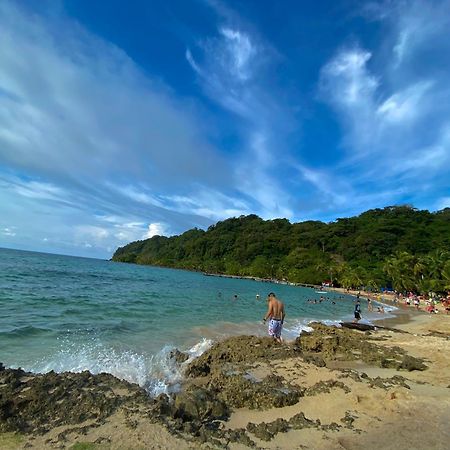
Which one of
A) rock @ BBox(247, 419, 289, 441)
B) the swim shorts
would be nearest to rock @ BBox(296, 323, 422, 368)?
the swim shorts

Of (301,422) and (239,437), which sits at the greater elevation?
(301,422)

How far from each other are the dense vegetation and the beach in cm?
5938

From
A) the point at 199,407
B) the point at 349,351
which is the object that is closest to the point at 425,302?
the point at 349,351

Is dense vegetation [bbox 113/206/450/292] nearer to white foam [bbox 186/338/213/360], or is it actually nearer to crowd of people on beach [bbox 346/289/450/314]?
crowd of people on beach [bbox 346/289/450/314]

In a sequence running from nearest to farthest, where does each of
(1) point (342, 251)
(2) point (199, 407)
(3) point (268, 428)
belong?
(3) point (268, 428) < (2) point (199, 407) < (1) point (342, 251)

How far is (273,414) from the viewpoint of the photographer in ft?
21.8

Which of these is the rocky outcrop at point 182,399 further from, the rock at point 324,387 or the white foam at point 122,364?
the white foam at point 122,364

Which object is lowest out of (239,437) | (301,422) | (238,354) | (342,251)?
(239,437)

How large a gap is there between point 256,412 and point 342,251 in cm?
12938

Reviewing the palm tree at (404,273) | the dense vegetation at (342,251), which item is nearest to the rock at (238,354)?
the dense vegetation at (342,251)

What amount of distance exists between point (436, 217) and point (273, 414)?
158638 mm

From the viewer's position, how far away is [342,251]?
128m

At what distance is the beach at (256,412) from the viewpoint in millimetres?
5355

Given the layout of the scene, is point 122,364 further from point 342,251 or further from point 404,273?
point 342,251
